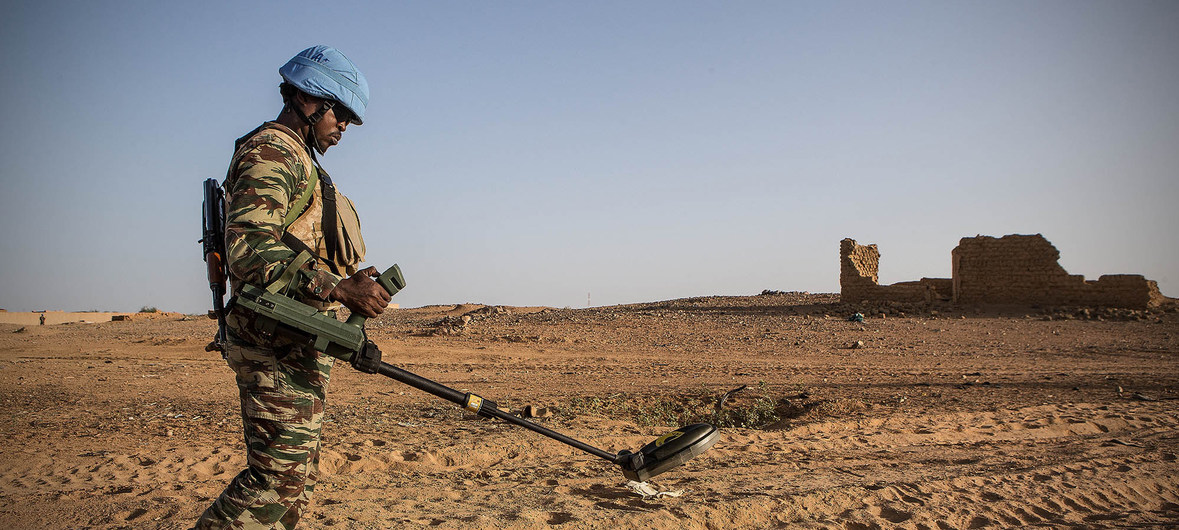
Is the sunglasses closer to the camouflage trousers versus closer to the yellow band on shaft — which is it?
the camouflage trousers

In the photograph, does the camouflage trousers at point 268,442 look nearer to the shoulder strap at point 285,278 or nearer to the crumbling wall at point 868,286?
the shoulder strap at point 285,278

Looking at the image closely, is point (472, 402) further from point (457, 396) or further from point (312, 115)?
point (312, 115)

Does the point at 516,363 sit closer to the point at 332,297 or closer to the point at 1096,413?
the point at 1096,413

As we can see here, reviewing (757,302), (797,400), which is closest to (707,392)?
(797,400)

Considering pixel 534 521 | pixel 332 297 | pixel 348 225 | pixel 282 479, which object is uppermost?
pixel 348 225

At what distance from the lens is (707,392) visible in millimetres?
7773

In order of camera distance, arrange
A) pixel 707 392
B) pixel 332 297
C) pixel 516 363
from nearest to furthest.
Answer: pixel 332 297
pixel 707 392
pixel 516 363

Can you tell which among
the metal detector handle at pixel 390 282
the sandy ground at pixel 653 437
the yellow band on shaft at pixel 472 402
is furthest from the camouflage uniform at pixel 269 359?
the sandy ground at pixel 653 437

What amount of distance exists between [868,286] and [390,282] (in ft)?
67.7

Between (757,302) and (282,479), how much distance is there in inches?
864

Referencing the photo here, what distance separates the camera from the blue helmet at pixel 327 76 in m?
2.65

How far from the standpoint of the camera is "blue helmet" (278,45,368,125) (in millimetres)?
2650

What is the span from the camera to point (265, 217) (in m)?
2.33

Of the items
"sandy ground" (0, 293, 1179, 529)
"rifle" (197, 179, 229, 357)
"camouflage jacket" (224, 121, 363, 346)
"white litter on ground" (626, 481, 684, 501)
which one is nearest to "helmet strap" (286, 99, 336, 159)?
"camouflage jacket" (224, 121, 363, 346)
